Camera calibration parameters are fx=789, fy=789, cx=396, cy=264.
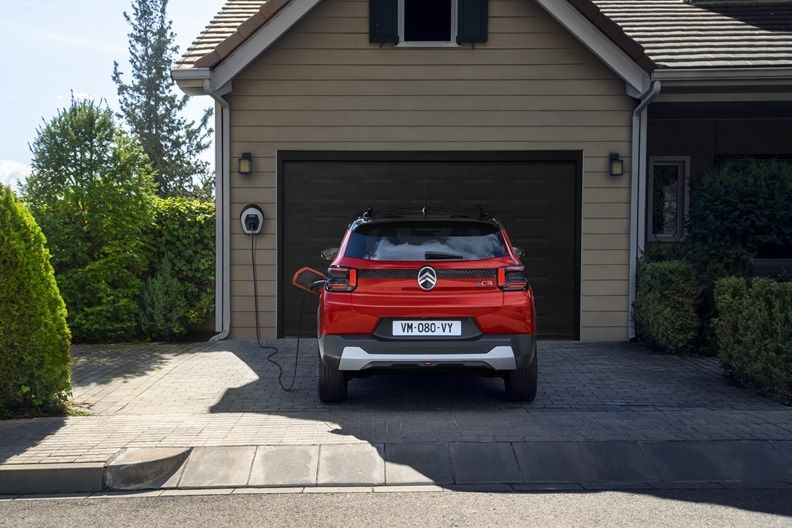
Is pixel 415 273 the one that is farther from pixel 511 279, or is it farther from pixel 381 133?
pixel 381 133

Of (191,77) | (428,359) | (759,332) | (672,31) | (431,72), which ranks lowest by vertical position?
(428,359)

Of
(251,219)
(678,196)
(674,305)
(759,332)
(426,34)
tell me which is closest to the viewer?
(759,332)

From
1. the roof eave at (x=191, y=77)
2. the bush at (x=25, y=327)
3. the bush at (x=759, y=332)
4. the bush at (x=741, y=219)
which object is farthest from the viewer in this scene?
the roof eave at (x=191, y=77)

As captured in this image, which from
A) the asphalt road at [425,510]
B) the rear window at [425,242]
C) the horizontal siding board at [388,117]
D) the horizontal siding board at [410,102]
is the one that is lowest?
the asphalt road at [425,510]

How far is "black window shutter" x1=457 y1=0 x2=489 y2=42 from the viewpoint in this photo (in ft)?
35.7

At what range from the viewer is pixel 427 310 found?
652 cm

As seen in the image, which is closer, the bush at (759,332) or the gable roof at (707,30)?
the bush at (759,332)

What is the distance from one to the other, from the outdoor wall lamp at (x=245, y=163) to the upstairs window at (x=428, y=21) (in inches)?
106

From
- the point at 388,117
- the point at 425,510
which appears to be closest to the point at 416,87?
the point at 388,117

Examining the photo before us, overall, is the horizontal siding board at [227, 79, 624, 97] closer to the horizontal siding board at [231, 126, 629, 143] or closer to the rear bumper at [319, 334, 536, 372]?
the horizontal siding board at [231, 126, 629, 143]

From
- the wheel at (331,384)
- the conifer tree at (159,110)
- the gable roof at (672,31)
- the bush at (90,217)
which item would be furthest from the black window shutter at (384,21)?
the conifer tree at (159,110)

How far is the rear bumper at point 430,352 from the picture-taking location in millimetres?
6504

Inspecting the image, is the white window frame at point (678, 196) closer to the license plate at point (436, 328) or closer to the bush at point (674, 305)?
the bush at point (674, 305)

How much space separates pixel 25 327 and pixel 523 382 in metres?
4.23
